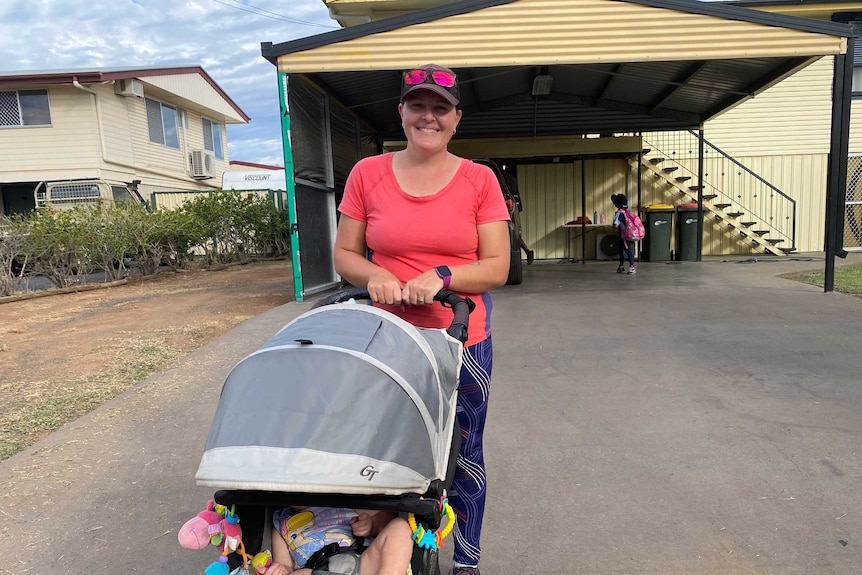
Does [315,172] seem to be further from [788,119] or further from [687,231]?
[788,119]

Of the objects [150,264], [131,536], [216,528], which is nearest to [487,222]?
[216,528]

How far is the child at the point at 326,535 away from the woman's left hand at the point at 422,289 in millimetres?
662

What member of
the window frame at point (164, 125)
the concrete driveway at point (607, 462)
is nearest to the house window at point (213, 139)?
the window frame at point (164, 125)

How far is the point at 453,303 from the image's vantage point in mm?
2059

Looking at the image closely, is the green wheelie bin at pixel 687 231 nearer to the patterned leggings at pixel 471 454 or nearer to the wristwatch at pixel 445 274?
the patterned leggings at pixel 471 454

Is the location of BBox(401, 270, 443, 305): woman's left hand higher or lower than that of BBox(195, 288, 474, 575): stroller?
higher

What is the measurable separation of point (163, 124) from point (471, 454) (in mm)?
22471

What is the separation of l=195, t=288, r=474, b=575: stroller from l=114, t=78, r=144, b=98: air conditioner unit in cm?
2024

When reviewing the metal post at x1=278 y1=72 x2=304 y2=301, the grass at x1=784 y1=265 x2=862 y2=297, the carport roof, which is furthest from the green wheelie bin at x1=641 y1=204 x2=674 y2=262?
the metal post at x1=278 y1=72 x2=304 y2=301

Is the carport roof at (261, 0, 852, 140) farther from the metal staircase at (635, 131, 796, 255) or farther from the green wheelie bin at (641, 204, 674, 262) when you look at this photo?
the metal staircase at (635, 131, 796, 255)

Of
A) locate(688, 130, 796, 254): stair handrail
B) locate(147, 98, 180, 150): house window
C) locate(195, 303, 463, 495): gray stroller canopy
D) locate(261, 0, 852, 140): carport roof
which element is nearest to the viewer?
locate(195, 303, 463, 495): gray stroller canopy

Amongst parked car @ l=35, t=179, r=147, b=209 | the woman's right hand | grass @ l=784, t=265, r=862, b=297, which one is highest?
parked car @ l=35, t=179, r=147, b=209

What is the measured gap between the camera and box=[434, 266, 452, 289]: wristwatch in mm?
2018

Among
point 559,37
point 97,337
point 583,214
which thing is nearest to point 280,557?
point 97,337
